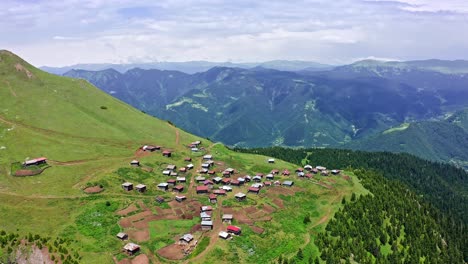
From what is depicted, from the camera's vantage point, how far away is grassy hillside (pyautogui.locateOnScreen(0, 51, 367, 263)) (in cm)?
10556

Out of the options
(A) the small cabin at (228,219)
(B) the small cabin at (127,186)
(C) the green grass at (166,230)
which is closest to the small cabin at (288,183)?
(A) the small cabin at (228,219)

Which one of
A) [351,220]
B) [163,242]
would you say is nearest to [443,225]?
[351,220]

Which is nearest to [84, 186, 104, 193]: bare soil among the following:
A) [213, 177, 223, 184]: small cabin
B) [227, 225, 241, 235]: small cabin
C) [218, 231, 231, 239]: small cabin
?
[213, 177, 223, 184]: small cabin

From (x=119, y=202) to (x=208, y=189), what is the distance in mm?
35808

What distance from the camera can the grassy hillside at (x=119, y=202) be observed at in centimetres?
10556

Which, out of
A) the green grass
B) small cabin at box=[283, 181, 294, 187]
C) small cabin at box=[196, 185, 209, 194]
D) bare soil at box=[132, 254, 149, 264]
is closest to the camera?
bare soil at box=[132, 254, 149, 264]

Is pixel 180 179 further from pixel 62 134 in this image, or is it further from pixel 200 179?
pixel 62 134

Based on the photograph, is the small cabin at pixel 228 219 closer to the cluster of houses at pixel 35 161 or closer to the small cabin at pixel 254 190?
the small cabin at pixel 254 190

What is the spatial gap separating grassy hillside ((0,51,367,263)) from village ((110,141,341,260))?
0.90 meters

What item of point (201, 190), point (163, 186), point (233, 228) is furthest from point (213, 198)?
point (233, 228)

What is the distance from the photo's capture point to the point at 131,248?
10288cm

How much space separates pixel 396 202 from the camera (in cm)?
16200

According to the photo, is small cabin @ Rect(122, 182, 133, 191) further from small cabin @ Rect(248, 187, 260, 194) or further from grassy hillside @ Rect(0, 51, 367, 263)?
small cabin @ Rect(248, 187, 260, 194)

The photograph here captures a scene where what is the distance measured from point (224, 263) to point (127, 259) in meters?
27.6
